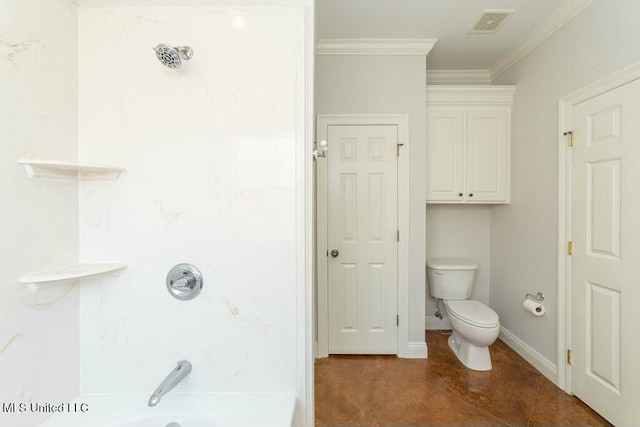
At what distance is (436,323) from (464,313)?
2.29 ft

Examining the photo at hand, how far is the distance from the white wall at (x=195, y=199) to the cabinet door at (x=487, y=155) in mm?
2030

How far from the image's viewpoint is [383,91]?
7.14ft

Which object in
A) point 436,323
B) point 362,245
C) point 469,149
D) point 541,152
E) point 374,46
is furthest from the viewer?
point 436,323

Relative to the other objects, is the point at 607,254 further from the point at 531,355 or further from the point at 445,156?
the point at 445,156

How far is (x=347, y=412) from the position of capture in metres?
1.61

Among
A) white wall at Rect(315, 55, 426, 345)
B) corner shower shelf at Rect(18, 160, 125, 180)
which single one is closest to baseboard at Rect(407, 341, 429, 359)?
white wall at Rect(315, 55, 426, 345)

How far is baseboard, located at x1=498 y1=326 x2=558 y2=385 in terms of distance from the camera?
1877 millimetres

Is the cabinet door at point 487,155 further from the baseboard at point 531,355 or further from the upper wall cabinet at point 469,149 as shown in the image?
the baseboard at point 531,355

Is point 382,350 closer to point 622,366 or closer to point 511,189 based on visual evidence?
point 622,366

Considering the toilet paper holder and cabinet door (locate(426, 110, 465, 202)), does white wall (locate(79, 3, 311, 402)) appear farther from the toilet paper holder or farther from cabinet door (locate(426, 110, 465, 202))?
the toilet paper holder

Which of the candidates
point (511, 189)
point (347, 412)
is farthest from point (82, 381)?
point (511, 189)

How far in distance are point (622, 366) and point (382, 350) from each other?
1438mm

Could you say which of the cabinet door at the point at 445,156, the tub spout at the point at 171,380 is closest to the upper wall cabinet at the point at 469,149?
the cabinet door at the point at 445,156

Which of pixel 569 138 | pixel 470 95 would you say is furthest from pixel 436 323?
pixel 470 95
